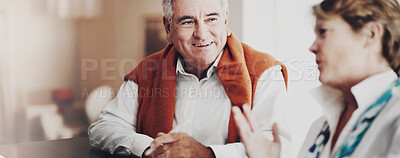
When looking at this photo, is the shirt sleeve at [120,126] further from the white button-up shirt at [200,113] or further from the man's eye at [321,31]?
the man's eye at [321,31]

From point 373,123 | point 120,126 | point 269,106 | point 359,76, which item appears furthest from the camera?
point 120,126

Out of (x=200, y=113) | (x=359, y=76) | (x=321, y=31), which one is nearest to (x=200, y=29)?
(x=200, y=113)

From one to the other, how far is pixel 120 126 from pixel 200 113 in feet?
1.03

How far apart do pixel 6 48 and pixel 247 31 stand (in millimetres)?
928

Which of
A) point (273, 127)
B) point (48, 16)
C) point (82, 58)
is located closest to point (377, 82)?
point (273, 127)

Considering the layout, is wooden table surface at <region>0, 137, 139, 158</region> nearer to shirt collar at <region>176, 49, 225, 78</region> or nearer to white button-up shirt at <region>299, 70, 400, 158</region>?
shirt collar at <region>176, 49, 225, 78</region>

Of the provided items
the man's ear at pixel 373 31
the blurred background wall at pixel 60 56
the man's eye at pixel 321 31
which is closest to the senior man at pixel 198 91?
the blurred background wall at pixel 60 56

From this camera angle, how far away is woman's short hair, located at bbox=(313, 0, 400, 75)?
0.91 m

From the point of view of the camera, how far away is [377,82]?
36.2 inches

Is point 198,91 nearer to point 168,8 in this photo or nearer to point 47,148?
point 168,8

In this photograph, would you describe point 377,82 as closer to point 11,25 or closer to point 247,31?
point 247,31

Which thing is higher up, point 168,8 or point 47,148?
point 168,8

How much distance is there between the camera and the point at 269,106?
1272mm

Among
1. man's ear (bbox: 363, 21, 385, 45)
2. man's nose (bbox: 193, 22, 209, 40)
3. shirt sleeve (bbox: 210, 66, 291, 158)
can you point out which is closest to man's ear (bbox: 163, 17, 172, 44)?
man's nose (bbox: 193, 22, 209, 40)
